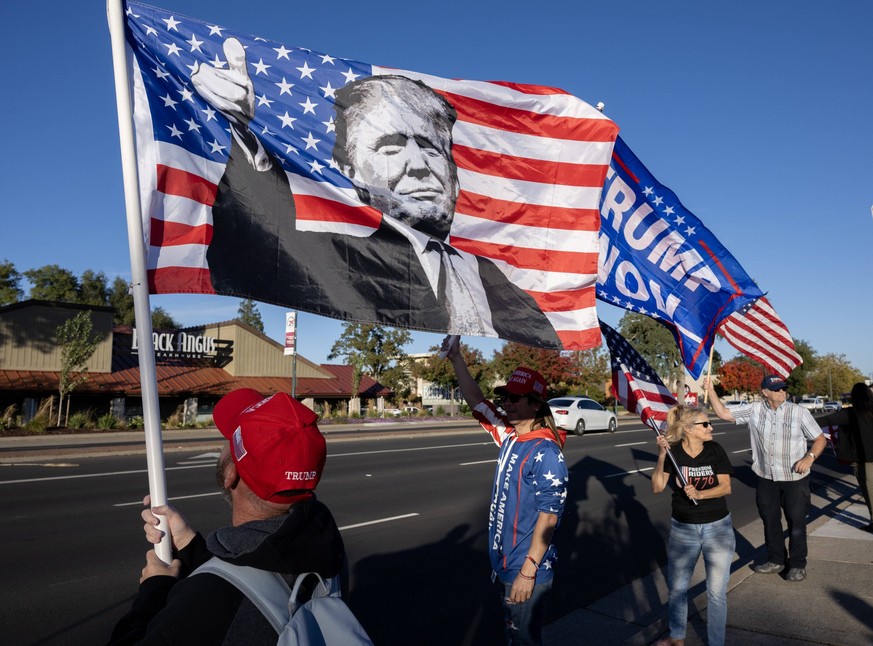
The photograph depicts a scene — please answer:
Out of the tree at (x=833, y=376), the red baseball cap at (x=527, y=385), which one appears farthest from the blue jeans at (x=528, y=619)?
the tree at (x=833, y=376)

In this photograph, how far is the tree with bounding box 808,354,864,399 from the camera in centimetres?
9106

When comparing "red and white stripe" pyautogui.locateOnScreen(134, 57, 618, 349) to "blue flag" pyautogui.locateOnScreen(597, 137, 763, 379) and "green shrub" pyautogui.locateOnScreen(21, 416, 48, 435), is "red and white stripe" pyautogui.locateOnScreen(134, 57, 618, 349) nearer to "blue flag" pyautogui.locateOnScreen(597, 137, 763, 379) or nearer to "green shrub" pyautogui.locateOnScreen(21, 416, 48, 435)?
"blue flag" pyautogui.locateOnScreen(597, 137, 763, 379)

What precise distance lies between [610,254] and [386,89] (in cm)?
201

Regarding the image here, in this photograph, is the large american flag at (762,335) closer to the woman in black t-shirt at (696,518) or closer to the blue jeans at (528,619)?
the woman in black t-shirt at (696,518)

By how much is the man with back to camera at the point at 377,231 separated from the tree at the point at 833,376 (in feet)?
319

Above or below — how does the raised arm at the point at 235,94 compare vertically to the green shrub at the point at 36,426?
above

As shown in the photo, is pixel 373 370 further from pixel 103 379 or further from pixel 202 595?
pixel 202 595

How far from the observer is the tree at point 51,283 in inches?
2162

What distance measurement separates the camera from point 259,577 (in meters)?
1.58

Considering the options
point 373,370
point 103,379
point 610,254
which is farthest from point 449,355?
point 373,370

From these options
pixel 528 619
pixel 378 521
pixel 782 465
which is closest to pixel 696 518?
pixel 528 619

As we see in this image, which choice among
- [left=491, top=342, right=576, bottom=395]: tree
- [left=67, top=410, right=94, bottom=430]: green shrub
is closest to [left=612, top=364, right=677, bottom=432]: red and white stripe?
[left=67, top=410, right=94, bottom=430]: green shrub

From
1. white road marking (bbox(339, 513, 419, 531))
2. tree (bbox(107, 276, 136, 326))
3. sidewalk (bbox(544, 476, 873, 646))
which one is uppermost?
tree (bbox(107, 276, 136, 326))

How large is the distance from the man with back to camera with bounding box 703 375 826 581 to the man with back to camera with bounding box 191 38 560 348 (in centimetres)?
394
